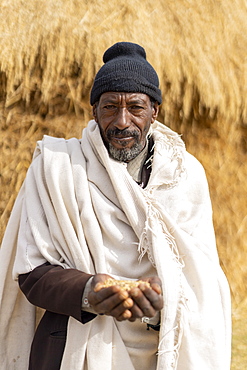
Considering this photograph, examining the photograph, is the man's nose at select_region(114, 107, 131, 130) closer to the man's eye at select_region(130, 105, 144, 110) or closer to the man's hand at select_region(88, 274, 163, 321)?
the man's eye at select_region(130, 105, 144, 110)

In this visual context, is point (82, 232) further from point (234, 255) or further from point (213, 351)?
point (234, 255)

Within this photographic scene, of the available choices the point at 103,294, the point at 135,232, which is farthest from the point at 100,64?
the point at 103,294

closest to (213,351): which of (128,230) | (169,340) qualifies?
(169,340)

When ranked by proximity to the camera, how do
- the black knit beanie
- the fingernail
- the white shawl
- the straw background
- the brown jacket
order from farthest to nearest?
the straw background, the black knit beanie, the white shawl, the brown jacket, the fingernail

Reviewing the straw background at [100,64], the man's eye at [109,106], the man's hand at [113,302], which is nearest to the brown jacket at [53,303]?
the man's hand at [113,302]

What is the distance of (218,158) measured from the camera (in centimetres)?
367

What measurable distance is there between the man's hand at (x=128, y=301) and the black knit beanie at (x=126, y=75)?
2.34ft

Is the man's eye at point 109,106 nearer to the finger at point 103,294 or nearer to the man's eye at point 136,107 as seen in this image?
the man's eye at point 136,107

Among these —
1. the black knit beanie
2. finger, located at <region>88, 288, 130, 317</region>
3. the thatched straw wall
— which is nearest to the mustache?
the black knit beanie

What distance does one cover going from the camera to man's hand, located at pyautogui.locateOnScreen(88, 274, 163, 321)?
152cm

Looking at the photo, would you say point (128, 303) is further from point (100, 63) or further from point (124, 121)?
point (100, 63)

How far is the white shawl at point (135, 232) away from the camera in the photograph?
5.89ft

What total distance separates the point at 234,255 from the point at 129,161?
1889 mm

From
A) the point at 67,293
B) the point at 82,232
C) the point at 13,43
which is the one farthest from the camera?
the point at 13,43
